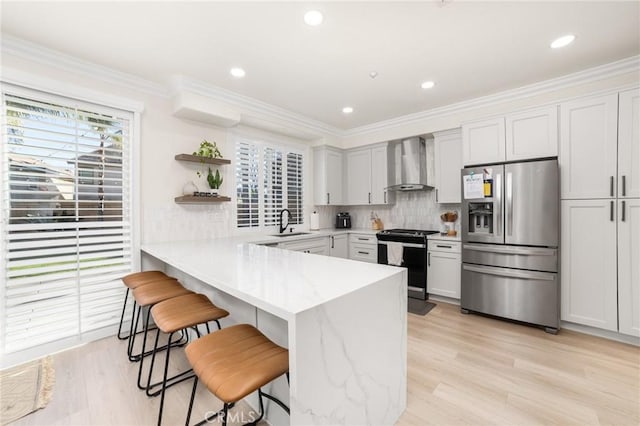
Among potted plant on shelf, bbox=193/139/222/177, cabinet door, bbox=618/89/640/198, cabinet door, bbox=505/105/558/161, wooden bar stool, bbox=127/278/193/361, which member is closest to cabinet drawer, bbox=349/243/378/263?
cabinet door, bbox=505/105/558/161

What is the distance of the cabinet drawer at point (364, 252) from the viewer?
4301 millimetres

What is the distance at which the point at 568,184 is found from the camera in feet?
9.12

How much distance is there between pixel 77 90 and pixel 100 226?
48.6 inches

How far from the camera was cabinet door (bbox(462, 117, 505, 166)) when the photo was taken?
3.11m

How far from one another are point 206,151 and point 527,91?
3730 millimetres

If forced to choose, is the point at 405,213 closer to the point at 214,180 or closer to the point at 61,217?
the point at 214,180

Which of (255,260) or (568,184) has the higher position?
(568,184)

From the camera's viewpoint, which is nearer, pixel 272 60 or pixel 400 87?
pixel 272 60

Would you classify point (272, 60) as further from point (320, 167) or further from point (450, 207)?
point (450, 207)

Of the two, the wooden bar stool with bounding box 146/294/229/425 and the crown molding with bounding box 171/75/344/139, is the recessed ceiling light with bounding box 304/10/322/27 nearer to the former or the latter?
the crown molding with bounding box 171/75/344/139

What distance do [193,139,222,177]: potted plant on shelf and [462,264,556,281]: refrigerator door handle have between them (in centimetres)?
329

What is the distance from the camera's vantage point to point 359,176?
483 cm

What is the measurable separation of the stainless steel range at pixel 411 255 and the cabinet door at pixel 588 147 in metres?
1.59

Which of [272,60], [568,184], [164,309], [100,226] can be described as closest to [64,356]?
[100,226]
